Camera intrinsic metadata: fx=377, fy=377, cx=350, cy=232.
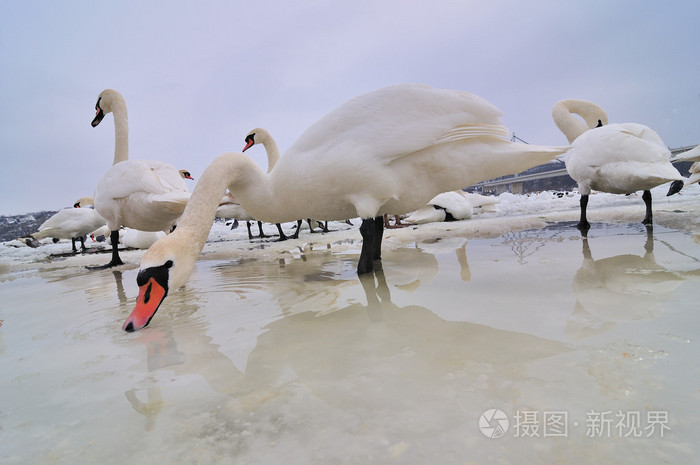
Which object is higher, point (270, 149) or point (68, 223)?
point (270, 149)

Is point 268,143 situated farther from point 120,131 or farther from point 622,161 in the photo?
point 622,161

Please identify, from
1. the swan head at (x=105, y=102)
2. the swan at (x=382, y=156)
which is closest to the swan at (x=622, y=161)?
the swan at (x=382, y=156)

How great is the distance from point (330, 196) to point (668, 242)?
3.00 m

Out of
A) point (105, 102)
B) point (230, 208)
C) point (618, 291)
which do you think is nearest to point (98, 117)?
point (105, 102)

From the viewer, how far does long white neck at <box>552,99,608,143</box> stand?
7516 mm

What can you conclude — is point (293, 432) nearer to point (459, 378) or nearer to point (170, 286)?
point (459, 378)

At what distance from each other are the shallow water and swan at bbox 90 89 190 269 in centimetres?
298

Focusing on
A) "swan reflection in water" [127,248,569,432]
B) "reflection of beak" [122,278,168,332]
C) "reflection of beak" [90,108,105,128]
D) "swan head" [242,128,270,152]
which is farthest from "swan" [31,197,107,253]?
"swan reflection in water" [127,248,569,432]

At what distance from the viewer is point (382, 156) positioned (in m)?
3.09

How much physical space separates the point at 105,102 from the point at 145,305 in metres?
7.56

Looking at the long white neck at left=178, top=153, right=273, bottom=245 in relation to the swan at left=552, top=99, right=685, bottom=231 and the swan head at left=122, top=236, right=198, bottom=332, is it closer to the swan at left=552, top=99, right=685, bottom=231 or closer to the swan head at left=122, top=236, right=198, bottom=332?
the swan head at left=122, top=236, right=198, bottom=332

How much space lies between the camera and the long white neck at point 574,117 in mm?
7516

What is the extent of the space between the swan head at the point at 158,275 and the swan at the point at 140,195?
3053mm
